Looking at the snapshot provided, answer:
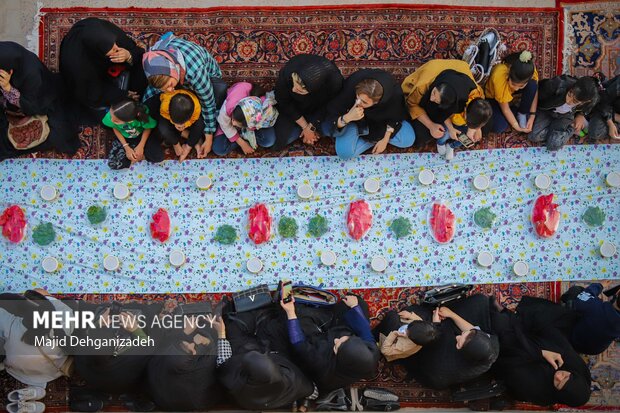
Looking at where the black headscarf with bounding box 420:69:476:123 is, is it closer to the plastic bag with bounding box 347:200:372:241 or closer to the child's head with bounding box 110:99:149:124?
the plastic bag with bounding box 347:200:372:241

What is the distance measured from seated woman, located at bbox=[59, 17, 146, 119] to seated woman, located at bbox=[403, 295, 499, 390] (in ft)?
9.58

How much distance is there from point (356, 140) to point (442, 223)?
99 centimetres

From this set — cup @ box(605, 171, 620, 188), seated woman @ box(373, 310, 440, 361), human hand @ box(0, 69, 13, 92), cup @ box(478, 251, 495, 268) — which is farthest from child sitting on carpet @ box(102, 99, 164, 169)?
cup @ box(605, 171, 620, 188)

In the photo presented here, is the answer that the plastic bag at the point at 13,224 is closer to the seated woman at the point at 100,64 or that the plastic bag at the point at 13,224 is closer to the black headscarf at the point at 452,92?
the seated woman at the point at 100,64

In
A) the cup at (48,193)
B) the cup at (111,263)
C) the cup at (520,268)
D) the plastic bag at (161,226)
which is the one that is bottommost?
the cup at (520,268)

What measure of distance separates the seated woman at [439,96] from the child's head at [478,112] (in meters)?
0.08

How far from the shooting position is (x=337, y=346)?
473 cm

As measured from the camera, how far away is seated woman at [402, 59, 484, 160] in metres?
4.78

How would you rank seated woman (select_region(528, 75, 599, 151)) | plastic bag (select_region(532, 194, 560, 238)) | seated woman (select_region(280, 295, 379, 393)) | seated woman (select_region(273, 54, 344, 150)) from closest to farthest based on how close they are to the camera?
seated woman (select_region(280, 295, 379, 393))
seated woman (select_region(273, 54, 344, 150))
seated woman (select_region(528, 75, 599, 151))
plastic bag (select_region(532, 194, 560, 238))


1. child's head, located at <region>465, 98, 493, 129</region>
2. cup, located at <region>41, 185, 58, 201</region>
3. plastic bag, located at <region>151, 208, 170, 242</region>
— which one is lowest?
plastic bag, located at <region>151, 208, 170, 242</region>

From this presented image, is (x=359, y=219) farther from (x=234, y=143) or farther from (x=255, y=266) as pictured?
(x=234, y=143)

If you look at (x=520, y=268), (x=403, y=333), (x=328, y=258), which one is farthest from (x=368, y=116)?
(x=520, y=268)

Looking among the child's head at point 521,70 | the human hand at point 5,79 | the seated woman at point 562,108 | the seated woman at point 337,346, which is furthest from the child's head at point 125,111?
Result: the seated woman at point 562,108

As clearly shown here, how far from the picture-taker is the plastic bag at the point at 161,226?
17.7 feet
